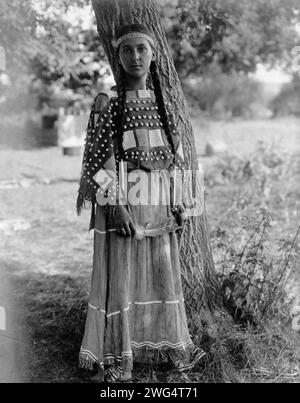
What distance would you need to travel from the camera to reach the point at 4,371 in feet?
11.1

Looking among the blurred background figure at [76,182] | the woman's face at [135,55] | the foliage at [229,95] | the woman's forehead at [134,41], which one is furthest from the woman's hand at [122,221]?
the foliage at [229,95]

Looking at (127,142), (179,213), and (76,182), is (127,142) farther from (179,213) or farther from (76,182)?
(76,182)

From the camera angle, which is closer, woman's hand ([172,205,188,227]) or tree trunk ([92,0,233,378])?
woman's hand ([172,205,188,227])

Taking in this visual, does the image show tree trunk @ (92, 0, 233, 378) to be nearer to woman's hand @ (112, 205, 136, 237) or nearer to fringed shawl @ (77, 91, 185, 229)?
fringed shawl @ (77, 91, 185, 229)

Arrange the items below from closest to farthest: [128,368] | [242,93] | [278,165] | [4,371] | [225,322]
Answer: [128,368] < [4,371] < [225,322] < [278,165] < [242,93]

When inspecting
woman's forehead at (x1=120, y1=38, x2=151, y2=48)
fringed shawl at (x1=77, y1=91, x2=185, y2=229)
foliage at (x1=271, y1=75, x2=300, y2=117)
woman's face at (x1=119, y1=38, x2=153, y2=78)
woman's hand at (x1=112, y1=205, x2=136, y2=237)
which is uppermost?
foliage at (x1=271, y1=75, x2=300, y2=117)

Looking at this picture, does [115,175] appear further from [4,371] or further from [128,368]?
[4,371]

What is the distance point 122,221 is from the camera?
9.40 ft

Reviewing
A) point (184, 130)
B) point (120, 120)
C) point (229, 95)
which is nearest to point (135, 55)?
point (120, 120)

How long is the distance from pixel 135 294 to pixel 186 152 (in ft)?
3.46

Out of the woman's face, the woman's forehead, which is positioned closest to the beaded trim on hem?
the woman's face

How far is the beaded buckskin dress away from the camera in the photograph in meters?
2.92

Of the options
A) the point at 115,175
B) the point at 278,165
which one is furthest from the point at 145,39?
the point at 278,165

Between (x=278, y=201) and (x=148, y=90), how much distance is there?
5275mm
